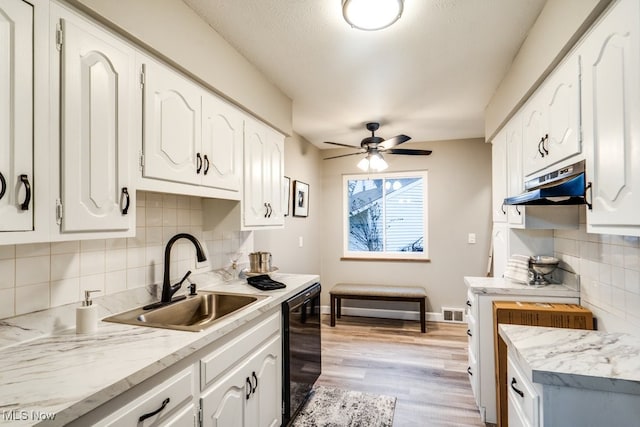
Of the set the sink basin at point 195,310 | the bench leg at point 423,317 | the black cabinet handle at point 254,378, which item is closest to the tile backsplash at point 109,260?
the sink basin at point 195,310

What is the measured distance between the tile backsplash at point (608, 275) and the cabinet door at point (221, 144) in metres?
2.12

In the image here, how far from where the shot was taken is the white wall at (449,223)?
14.2 feet

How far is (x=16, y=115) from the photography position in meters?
0.99

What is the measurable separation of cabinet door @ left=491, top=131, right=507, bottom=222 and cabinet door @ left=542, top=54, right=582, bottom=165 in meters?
0.86

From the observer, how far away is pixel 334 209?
4.90 meters

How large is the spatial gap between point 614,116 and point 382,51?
4.45 feet

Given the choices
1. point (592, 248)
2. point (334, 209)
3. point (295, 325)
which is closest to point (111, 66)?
point (295, 325)

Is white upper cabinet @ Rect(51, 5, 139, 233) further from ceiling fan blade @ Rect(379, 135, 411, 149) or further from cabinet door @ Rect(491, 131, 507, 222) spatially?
cabinet door @ Rect(491, 131, 507, 222)

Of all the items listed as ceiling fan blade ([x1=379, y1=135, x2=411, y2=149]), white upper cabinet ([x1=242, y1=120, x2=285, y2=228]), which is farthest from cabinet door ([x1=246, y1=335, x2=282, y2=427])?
ceiling fan blade ([x1=379, y1=135, x2=411, y2=149])

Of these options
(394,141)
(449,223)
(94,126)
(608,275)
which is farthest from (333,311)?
(94,126)

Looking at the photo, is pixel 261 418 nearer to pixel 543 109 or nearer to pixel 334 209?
pixel 543 109

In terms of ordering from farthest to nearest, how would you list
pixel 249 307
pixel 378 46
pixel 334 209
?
pixel 334 209
pixel 378 46
pixel 249 307

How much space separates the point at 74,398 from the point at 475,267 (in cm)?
443

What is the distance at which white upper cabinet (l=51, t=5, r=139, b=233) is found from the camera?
1125mm
